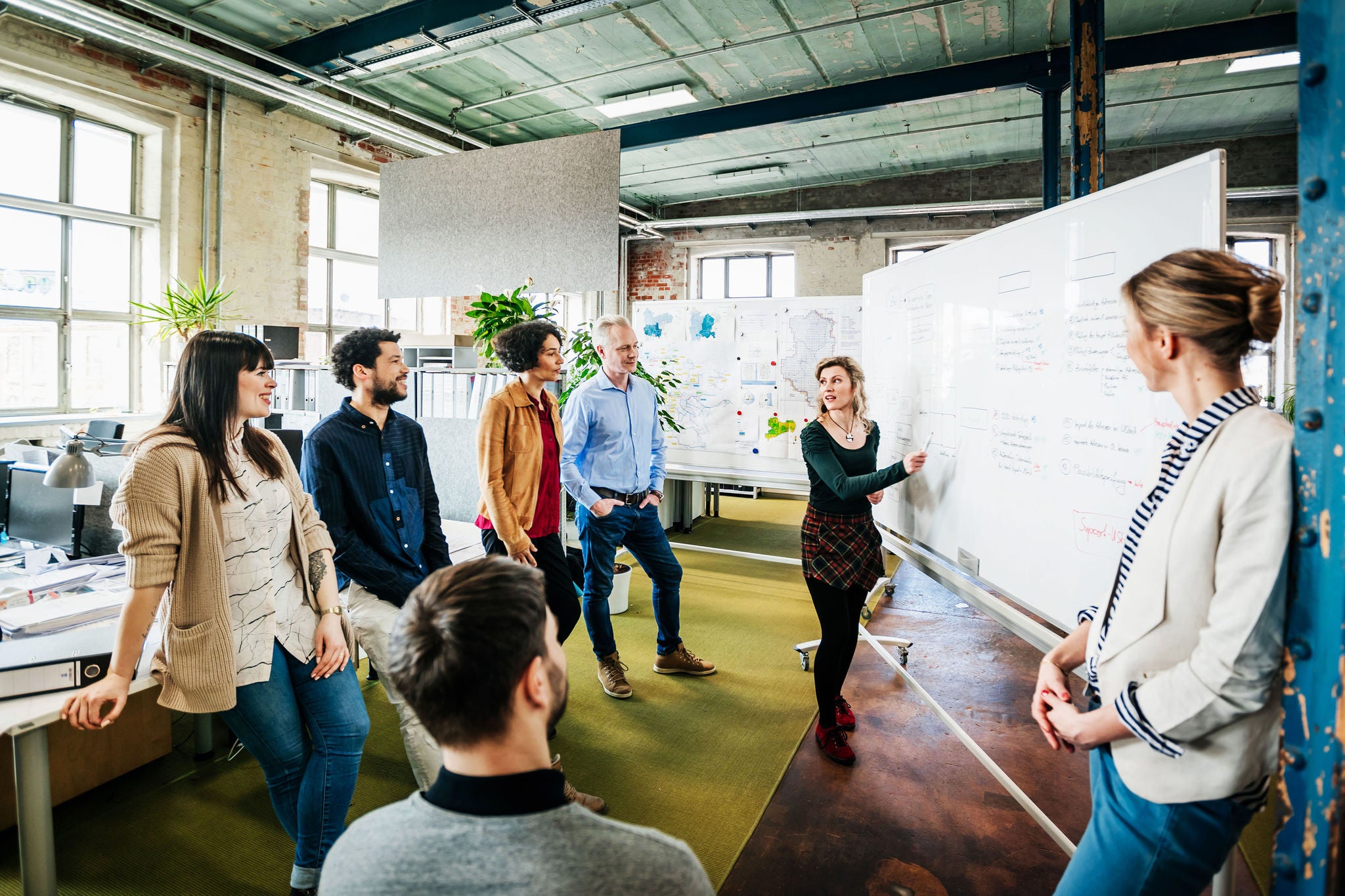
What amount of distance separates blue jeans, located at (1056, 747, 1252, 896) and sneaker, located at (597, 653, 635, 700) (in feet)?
7.79

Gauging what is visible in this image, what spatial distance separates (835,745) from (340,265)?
23.7ft

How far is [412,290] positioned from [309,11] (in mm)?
2173

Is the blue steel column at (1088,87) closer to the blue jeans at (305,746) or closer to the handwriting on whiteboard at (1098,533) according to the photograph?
the handwriting on whiteboard at (1098,533)

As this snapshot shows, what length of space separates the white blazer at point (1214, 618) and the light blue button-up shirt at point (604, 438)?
7.71ft

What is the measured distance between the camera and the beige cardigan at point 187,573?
5.08ft

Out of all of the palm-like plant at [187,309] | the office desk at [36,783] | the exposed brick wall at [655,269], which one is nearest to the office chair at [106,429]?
the office desk at [36,783]

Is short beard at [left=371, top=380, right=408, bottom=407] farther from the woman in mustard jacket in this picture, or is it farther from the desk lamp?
the desk lamp

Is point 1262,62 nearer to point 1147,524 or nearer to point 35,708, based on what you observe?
point 1147,524

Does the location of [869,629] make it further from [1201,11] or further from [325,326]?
[325,326]

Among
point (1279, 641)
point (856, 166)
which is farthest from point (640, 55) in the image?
point (1279, 641)

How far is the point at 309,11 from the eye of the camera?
5133 mm

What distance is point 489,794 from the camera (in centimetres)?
79

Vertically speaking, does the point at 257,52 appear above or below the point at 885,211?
Answer: below

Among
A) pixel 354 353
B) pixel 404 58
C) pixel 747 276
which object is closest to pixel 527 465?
pixel 354 353
